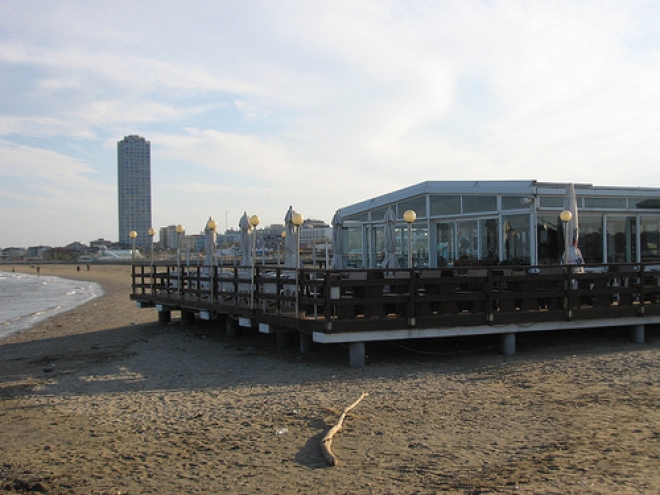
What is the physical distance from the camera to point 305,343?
436 inches

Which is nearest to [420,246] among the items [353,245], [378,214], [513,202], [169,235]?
[378,214]

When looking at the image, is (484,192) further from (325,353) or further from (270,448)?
(270,448)

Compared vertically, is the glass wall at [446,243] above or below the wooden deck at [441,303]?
above

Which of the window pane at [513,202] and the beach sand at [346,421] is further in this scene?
the window pane at [513,202]

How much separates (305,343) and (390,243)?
3227mm

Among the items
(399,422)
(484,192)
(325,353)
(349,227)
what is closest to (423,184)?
(484,192)

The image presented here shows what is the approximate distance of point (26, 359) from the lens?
1249cm

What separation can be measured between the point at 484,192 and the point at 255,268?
5691 mm

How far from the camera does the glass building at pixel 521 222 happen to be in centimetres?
1316

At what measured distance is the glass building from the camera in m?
13.2

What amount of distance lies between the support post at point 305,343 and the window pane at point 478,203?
218 inches

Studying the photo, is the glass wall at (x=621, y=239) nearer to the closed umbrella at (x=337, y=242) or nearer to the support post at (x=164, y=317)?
the closed umbrella at (x=337, y=242)

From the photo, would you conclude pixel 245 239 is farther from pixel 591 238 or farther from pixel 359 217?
pixel 591 238

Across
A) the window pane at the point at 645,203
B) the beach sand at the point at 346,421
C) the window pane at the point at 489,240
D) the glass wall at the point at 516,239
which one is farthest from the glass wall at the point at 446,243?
the window pane at the point at 645,203
